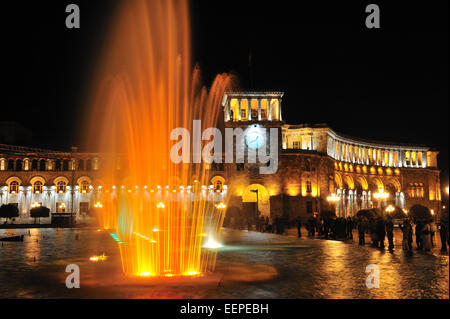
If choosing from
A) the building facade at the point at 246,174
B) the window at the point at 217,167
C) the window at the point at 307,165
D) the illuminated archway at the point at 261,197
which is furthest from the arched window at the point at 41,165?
the window at the point at 307,165

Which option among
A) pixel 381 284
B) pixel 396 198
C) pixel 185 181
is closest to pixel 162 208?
pixel 185 181

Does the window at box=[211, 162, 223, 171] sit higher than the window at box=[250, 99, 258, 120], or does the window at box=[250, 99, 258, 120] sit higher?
the window at box=[250, 99, 258, 120]

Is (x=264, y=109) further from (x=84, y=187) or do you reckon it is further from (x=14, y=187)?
(x=14, y=187)

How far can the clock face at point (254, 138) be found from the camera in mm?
56031

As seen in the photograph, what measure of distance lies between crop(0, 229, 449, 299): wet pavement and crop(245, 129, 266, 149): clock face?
3847 cm

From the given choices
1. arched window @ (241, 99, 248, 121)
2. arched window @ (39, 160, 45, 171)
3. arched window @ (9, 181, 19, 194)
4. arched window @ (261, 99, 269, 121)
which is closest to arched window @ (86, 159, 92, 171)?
arched window @ (39, 160, 45, 171)

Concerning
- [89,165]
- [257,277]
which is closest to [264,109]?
[89,165]

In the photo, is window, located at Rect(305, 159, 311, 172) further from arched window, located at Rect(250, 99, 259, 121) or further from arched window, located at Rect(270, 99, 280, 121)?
arched window, located at Rect(250, 99, 259, 121)

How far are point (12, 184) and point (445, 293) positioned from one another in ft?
198

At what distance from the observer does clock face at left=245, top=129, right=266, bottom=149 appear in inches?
2206

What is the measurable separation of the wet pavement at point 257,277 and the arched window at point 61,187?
143ft

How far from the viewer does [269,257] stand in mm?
16375

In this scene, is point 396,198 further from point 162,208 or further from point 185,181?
point 162,208
